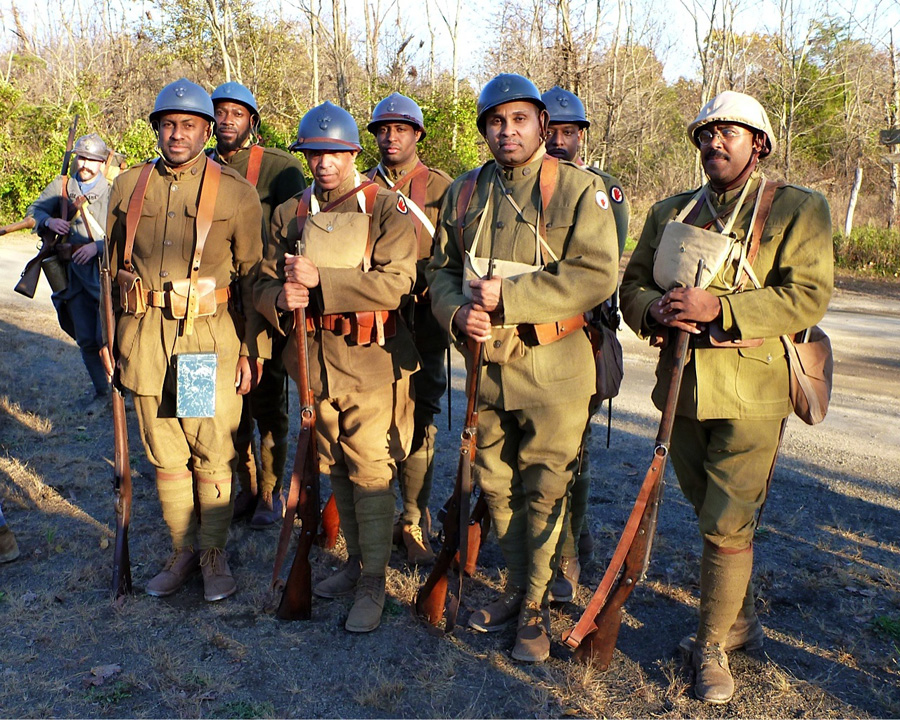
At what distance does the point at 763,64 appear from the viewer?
24922 mm

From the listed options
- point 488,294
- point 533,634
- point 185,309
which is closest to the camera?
point 488,294

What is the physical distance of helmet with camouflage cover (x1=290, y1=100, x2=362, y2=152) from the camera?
3.77 metres

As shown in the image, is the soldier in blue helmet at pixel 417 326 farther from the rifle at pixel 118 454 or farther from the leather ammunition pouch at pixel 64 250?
the leather ammunition pouch at pixel 64 250

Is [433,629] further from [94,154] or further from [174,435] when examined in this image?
[94,154]

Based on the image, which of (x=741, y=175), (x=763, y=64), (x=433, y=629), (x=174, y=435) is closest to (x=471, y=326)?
(x=741, y=175)

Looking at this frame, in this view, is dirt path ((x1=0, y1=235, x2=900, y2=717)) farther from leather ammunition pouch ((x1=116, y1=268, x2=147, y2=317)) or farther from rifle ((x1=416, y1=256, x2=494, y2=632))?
leather ammunition pouch ((x1=116, y1=268, x2=147, y2=317))

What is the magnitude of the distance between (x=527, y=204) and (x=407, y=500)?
78.6 inches

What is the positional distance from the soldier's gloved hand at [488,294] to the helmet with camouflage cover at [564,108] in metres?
1.68

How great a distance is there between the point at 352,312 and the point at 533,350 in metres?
0.90

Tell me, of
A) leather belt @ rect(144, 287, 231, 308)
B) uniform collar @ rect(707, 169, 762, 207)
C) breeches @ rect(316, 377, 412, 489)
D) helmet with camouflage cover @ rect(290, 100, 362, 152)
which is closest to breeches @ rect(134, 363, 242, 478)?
leather belt @ rect(144, 287, 231, 308)

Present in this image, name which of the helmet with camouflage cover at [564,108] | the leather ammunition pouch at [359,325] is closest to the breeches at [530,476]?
the leather ammunition pouch at [359,325]

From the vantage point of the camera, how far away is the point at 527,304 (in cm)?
328

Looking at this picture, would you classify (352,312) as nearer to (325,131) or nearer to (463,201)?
(463,201)

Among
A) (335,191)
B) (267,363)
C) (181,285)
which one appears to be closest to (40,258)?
(267,363)
